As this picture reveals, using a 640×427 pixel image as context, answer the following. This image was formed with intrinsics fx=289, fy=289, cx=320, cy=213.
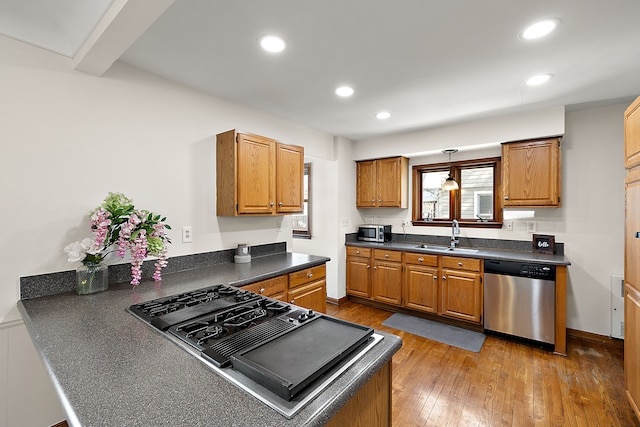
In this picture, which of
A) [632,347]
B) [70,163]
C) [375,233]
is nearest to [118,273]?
[70,163]

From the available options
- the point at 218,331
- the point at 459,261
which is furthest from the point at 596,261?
the point at 218,331

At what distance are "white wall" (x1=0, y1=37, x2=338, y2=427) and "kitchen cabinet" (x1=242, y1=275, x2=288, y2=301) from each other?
70 cm

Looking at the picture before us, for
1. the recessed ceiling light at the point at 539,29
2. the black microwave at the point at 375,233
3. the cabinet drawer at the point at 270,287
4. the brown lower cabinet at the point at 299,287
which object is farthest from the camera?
the black microwave at the point at 375,233

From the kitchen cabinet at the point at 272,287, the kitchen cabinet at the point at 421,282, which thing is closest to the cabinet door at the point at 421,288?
the kitchen cabinet at the point at 421,282

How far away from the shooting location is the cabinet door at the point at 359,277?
4.09 metres

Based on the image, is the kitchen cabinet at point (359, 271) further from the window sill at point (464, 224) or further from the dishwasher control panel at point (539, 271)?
the dishwasher control panel at point (539, 271)

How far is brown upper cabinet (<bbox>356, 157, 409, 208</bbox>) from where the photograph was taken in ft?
13.4

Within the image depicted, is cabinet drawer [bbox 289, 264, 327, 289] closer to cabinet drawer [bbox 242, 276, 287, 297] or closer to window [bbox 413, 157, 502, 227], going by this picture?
cabinet drawer [bbox 242, 276, 287, 297]

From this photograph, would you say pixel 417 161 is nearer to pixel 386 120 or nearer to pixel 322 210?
pixel 386 120

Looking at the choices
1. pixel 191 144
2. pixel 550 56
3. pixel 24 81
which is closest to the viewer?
pixel 24 81

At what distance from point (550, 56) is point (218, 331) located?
8.70 feet

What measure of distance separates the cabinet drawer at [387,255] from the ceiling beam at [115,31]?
335 cm

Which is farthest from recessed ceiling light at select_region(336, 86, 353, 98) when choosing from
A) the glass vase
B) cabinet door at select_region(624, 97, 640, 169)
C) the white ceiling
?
the glass vase

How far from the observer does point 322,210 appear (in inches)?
175
